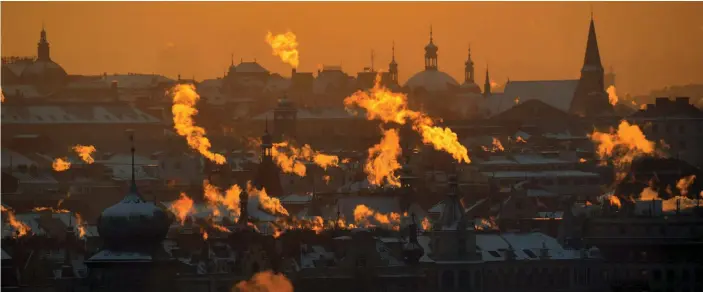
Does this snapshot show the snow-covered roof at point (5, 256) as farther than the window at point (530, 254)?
No

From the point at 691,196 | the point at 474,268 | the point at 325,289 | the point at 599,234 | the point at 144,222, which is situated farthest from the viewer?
the point at 691,196

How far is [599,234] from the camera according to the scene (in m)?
166

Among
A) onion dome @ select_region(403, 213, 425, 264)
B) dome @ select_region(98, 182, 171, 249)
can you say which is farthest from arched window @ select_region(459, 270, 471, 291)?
dome @ select_region(98, 182, 171, 249)

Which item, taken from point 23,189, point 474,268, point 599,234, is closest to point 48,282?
point 474,268

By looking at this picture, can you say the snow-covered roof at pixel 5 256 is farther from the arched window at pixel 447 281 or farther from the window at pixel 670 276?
the window at pixel 670 276

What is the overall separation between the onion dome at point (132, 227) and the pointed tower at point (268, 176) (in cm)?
4065

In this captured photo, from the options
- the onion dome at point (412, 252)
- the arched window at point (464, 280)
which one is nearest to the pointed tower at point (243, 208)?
the onion dome at point (412, 252)

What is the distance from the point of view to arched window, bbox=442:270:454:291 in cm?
14912

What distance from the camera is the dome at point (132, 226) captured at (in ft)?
434

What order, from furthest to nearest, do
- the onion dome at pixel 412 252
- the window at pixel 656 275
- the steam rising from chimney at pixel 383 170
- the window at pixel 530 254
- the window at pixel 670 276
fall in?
1. the steam rising from chimney at pixel 383 170
2. the window at pixel 670 276
3. the window at pixel 656 275
4. the window at pixel 530 254
5. the onion dome at pixel 412 252

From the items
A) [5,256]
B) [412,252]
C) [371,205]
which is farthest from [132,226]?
[371,205]

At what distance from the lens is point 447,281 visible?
490 ft

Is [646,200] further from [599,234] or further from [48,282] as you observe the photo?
[48,282]

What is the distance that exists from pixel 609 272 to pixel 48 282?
1216 inches
